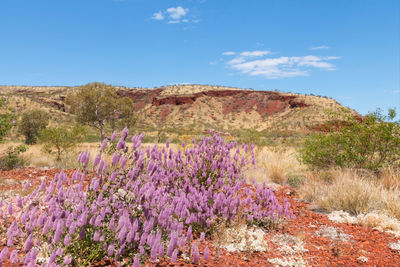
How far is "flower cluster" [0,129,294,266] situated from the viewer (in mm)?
2064

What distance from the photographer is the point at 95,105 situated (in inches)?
1024

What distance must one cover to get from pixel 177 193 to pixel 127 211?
1.29m

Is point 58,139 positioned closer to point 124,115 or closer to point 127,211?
point 127,211

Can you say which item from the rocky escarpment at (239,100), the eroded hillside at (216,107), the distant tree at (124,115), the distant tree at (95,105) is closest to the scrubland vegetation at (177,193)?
the distant tree at (95,105)

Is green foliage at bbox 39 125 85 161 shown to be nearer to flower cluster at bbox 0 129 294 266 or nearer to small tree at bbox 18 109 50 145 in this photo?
flower cluster at bbox 0 129 294 266

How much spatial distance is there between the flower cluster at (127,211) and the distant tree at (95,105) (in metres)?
22.9

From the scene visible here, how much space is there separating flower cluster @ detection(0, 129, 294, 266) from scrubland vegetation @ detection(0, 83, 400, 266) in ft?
0.04

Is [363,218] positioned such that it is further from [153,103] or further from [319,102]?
[153,103]

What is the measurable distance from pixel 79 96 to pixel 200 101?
4520cm

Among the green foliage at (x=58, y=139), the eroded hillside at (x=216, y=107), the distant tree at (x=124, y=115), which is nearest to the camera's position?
the green foliage at (x=58, y=139)

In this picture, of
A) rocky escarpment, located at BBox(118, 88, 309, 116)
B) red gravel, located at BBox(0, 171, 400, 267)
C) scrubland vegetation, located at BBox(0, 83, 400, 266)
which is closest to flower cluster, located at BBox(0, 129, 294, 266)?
scrubland vegetation, located at BBox(0, 83, 400, 266)

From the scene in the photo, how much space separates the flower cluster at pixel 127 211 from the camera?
2064 millimetres

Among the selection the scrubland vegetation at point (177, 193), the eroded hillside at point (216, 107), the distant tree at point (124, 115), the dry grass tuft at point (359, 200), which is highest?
the eroded hillside at point (216, 107)

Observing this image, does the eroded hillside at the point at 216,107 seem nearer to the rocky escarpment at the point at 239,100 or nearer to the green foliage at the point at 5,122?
the rocky escarpment at the point at 239,100
